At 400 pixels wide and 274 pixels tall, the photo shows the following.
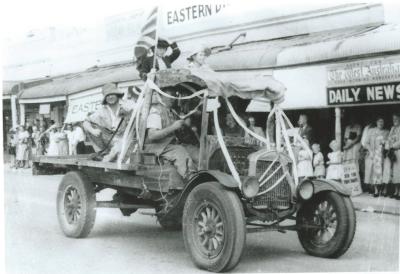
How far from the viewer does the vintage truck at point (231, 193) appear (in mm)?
5336

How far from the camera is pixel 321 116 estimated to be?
12.6 metres

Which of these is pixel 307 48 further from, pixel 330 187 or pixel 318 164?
pixel 330 187

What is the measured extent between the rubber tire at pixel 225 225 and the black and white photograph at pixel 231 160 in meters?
0.01

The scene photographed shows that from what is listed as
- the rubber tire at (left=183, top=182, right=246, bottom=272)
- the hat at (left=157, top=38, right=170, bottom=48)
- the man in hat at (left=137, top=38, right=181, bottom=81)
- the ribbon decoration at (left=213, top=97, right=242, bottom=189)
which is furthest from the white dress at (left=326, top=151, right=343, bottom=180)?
the rubber tire at (left=183, top=182, right=246, bottom=272)

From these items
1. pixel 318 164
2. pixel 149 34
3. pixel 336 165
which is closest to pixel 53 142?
pixel 318 164

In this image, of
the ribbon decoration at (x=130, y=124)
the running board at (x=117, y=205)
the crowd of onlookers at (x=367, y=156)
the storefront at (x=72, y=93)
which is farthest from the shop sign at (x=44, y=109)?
the ribbon decoration at (x=130, y=124)

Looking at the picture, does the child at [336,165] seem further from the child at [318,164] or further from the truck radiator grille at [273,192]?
the truck radiator grille at [273,192]

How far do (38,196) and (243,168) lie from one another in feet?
21.0

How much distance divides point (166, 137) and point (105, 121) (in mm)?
1496

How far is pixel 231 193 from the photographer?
17.4ft

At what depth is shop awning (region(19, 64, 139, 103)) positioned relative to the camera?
49.5 feet

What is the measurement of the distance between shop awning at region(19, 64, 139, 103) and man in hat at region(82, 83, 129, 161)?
7.06 m

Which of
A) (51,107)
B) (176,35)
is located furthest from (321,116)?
(51,107)

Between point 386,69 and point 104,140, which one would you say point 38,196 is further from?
point 386,69
